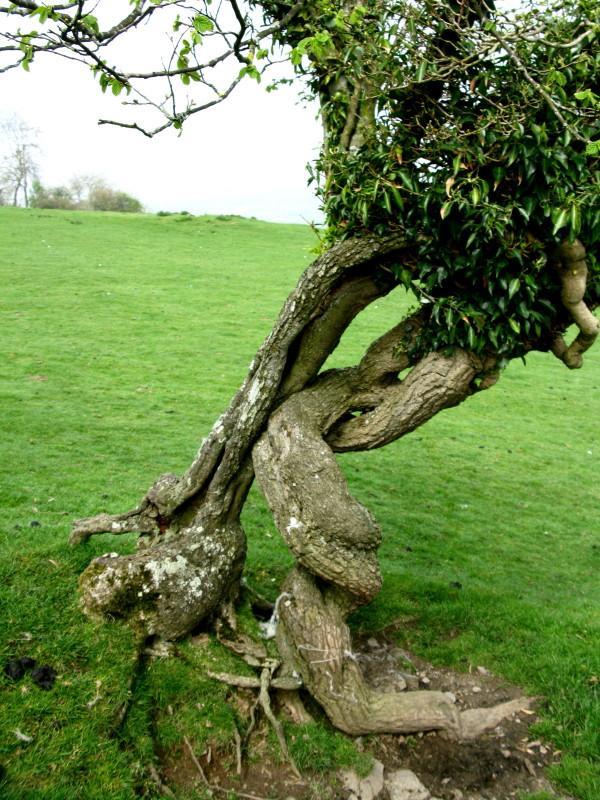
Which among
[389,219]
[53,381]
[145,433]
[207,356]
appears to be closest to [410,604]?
[389,219]

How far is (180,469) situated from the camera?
1142 centimetres

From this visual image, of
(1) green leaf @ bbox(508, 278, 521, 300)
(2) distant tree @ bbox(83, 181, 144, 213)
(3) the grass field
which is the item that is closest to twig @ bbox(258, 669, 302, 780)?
(3) the grass field

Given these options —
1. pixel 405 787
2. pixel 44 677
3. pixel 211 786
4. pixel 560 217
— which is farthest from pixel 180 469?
pixel 560 217

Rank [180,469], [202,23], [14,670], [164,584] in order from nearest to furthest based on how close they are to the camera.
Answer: [202,23] → [14,670] → [164,584] → [180,469]

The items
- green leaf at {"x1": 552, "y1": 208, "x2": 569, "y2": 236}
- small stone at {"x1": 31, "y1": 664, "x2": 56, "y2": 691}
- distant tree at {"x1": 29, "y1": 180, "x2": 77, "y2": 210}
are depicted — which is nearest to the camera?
green leaf at {"x1": 552, "y1": 208, "x2": 569, "y2": 236}

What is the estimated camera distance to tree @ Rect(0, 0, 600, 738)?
5.08 metres

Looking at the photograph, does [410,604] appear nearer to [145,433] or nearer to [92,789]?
[92,789]

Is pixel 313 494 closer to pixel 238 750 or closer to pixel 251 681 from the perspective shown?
pixel 251 681

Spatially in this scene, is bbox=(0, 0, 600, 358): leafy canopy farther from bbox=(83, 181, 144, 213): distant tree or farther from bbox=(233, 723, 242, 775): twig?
bbox=(83, 181, 144, 213): distant tree

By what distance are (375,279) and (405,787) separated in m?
3.86

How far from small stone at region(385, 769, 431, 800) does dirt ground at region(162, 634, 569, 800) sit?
60mm

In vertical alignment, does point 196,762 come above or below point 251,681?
below

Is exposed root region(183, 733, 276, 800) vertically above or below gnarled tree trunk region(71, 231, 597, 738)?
below

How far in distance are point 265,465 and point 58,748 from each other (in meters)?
2.46
